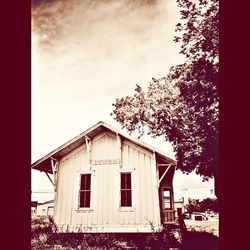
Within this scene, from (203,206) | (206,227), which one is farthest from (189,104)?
(203,206)

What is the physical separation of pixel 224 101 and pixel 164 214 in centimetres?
1249

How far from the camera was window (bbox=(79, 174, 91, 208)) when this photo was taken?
1209 centimetres

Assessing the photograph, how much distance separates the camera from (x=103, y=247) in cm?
1058

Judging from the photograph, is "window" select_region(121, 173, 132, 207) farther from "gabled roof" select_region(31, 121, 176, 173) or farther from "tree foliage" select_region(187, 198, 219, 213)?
"tree foliage" select_region(187, 198, 219, 213)

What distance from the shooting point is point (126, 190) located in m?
11.8

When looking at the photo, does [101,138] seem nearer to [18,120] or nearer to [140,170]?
[140,170]

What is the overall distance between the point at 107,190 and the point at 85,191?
1009 millimetres

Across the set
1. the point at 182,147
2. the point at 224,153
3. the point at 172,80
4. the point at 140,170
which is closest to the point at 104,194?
the point at 140,170

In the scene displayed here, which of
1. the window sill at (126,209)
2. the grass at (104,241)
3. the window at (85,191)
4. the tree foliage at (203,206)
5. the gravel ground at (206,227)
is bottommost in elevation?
the tree foliage at (203,206)

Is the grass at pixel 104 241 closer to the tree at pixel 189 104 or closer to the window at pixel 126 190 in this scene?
the window at pixel 126 190

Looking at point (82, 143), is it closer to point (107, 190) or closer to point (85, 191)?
point (85, 191)

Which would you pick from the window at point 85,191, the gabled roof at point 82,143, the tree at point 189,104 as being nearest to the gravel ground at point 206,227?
the tree at point 189,104

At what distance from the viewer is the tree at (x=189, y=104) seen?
14.6 meters

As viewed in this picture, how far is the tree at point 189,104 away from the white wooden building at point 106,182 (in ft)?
13.8
